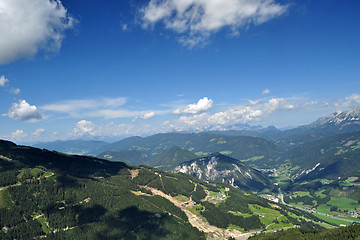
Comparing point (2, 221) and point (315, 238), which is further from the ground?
point (2, 221)

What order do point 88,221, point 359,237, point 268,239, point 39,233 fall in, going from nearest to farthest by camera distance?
point 359,237 < point 39,233 < point 268,239 < point 88,221

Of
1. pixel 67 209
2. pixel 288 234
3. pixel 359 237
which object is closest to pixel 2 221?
pixel 67 209

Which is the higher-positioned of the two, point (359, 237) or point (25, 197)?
point (25, 197)

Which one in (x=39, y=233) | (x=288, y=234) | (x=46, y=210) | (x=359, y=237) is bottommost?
(x=288, y=234)

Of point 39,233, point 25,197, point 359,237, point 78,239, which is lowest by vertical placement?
point 359,237

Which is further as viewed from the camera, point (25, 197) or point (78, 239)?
point (25, 197)

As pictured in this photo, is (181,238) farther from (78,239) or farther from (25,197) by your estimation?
(25,197)

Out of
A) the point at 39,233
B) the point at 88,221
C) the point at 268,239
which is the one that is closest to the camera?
the point at 39,233

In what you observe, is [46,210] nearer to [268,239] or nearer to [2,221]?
[2,221]

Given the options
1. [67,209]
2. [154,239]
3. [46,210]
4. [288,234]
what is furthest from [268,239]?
[46,210]
